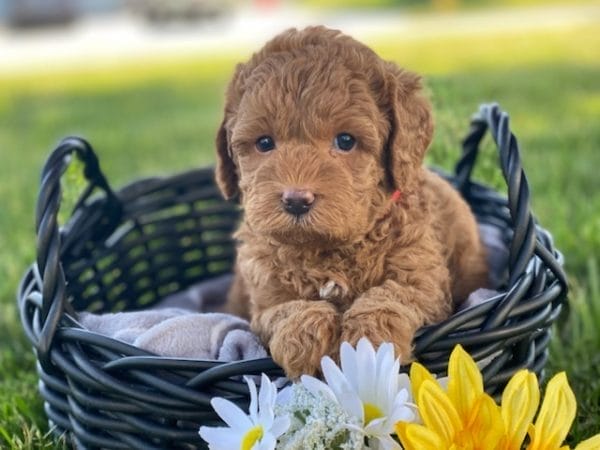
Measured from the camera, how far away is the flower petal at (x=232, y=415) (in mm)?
1892

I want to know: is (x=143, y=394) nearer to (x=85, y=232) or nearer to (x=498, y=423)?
(x=498, y=423)

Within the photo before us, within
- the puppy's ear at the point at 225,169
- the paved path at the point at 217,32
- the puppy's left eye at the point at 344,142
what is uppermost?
the puppy's left eye at the point at 344,142

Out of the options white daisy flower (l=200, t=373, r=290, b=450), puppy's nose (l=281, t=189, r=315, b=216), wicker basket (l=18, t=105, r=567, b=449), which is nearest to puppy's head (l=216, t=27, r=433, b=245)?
puppy's nose (l=281, t=189, r=315, b=216)

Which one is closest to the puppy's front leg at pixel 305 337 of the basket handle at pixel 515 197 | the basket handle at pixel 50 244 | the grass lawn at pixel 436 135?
the basket handle at pixel 515 197

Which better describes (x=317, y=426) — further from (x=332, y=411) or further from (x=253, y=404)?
(x=253, y=404)

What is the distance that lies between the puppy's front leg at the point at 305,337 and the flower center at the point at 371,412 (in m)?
0.17

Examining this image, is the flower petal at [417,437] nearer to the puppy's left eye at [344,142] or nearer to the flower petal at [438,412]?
the flower petal at [438,412]

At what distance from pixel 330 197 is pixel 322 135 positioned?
7.1 inches

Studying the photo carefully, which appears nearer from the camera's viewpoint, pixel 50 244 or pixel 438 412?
pixel 438 412

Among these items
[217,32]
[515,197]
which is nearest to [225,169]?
[515,197]

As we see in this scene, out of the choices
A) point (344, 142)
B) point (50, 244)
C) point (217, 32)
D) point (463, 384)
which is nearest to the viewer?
point (463, 384)

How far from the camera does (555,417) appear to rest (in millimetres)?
1899

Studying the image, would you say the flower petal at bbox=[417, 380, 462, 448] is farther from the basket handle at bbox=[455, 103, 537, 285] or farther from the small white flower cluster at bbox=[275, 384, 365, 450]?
the basket handle at bbox=[455, 103, 537, 285]

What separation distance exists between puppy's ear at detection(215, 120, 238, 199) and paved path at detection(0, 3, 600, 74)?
920 centimetres
